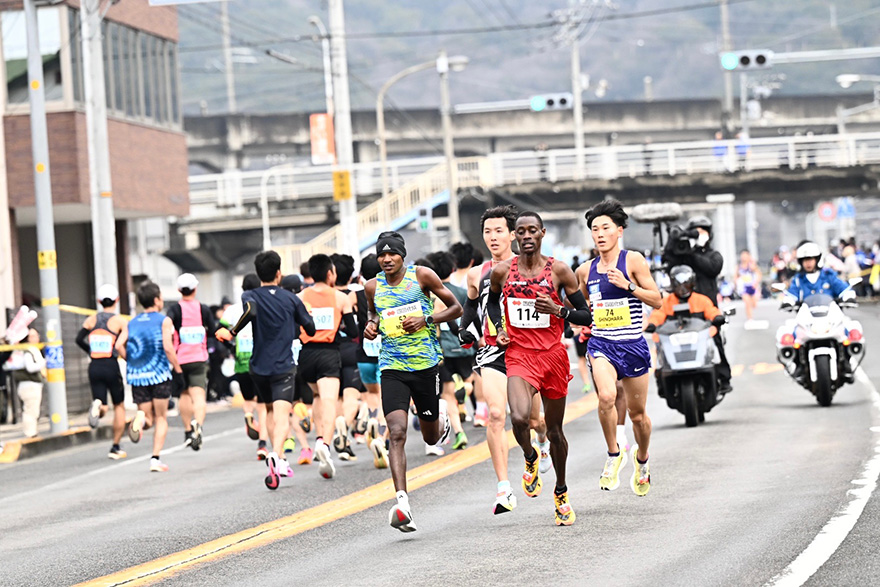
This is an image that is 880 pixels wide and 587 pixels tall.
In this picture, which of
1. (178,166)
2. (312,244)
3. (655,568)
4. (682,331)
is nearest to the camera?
(655,568)

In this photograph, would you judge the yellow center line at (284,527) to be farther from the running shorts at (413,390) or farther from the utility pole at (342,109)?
the utility pole at (342,109)

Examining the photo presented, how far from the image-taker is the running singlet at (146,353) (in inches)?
671

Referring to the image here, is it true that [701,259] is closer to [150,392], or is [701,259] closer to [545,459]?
[545,459]

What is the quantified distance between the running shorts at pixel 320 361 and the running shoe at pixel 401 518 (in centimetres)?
479

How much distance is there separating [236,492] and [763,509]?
522 centimetres

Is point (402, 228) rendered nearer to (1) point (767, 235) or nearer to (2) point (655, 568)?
(2) point (655, 568)

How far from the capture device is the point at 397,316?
1093 cm

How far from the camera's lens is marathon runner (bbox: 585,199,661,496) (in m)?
11.2

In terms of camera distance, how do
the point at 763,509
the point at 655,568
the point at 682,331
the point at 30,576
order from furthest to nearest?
the point at 682,331
the point at 763,509
the point at 30,576
the point at 655,568

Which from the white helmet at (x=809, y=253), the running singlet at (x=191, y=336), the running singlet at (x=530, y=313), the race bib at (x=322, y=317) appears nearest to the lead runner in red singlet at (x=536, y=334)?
the running singlet at (x=530, y=313)

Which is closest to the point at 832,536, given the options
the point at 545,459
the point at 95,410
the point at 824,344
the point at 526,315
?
the point at 526,315

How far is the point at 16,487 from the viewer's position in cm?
1630

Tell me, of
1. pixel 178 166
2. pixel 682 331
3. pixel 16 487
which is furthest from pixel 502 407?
pixel 178 166

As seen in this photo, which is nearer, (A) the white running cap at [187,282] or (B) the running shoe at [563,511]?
(B) the running shoe at [563,511]
